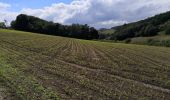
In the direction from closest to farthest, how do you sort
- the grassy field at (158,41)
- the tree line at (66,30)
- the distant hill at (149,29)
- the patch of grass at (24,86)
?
the patch of grass at (24,86) < the grassy field at (158,41) < the distant hill at (149,29) < the tree line at (66,30)

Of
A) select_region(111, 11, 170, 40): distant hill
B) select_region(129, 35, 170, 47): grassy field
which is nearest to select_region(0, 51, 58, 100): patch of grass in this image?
select_region(129, 35, 170, 47): grassy field

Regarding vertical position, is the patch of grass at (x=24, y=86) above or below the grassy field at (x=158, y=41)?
above

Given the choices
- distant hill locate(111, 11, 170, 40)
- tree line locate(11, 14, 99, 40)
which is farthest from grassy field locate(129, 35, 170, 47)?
tree line locate(11, 14, 99, 40)

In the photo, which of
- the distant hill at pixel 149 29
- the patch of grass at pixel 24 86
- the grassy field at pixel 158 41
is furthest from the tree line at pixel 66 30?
the patch of grass at pixel 24 86

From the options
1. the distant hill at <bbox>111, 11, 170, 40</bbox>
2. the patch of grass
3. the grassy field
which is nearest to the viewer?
the patch of grass

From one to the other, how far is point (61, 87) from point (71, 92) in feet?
4.23

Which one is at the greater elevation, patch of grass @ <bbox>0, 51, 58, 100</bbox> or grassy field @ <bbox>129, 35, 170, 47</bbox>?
patch of grass @ <bbox>0, 51, 58, 100</bbox>

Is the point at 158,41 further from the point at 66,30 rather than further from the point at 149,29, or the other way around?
the point at 66,30

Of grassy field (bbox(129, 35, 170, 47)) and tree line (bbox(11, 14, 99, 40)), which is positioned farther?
tree line (bbox(11, 14, 99, 40))

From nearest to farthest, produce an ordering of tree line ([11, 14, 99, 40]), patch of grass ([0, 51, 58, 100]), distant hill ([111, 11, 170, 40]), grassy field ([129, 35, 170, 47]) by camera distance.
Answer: patch of grass ([0, 51, 58, 100]), grassy field ([129, 35, 170, 47]), distant hill ([111, 11, 170, 40]), tree line ([11, 14, 99, 40])

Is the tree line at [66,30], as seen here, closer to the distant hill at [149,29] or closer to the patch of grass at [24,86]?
the distant hill at [149,29]

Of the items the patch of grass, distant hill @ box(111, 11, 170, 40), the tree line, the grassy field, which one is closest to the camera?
the patch of grass

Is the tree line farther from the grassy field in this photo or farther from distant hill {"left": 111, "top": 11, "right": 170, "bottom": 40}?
the grassy field

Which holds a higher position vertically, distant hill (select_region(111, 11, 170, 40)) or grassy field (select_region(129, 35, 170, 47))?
distant hill (select_region(111, 11, 170, 40))
